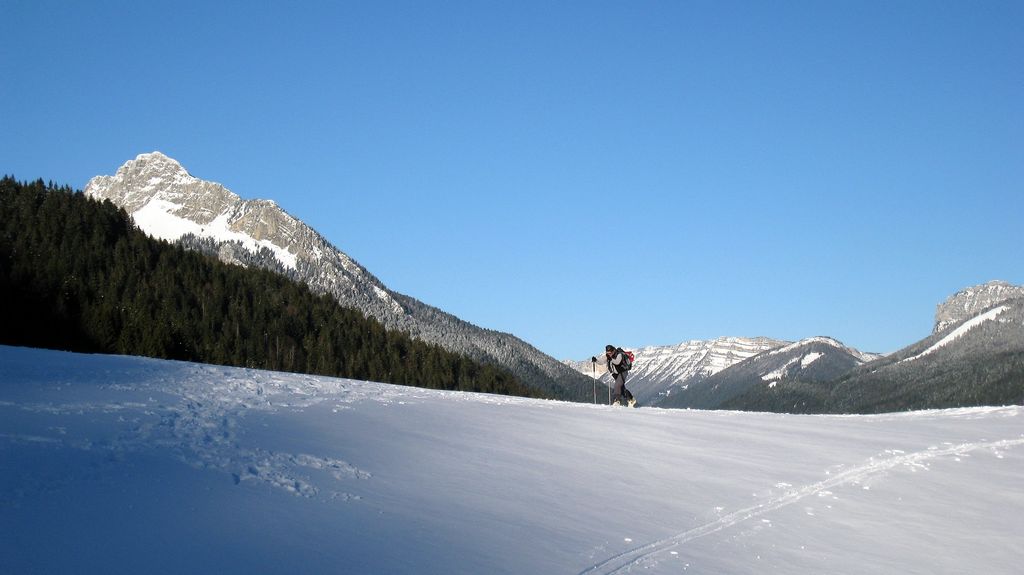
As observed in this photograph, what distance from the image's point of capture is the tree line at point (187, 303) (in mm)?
76875

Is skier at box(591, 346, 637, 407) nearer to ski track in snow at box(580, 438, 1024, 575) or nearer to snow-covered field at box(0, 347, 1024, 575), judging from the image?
snow-covered field at box(0, 347, 1024, 575)

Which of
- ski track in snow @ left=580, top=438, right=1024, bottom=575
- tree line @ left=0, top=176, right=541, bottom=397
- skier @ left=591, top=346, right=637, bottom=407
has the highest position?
tree line @ left=0, top=176, right=541, bottom=397

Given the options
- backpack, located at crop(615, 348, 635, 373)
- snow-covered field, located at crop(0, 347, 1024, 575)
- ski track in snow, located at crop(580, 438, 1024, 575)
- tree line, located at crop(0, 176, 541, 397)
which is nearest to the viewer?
snow-covered field, located at crop(0, 347, 1024, 575)

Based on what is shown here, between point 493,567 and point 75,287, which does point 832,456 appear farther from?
point 75,287

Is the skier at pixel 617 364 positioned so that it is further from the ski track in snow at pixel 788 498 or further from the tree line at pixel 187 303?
the tree line at pixel 187 303

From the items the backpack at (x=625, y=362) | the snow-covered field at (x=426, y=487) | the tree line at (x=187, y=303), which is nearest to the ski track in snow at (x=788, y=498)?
the snow-covered field at (x=426, y=487)

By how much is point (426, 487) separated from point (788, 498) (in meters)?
6.53

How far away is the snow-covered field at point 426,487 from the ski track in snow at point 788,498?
0.19 feet

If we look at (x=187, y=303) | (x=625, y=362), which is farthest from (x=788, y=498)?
(x=187, y=303)

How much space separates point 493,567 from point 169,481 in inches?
148

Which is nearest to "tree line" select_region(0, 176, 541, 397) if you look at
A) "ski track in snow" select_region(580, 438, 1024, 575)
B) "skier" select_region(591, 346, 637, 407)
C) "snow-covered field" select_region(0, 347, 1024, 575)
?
"skier" select_region(591, 346, 637, 407)

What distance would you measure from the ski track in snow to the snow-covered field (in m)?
0.06

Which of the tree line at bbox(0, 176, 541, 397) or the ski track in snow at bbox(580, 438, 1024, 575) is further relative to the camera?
the tree line at bbox(0, 176, 541, 397)

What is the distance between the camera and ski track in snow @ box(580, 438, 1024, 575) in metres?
10.4
